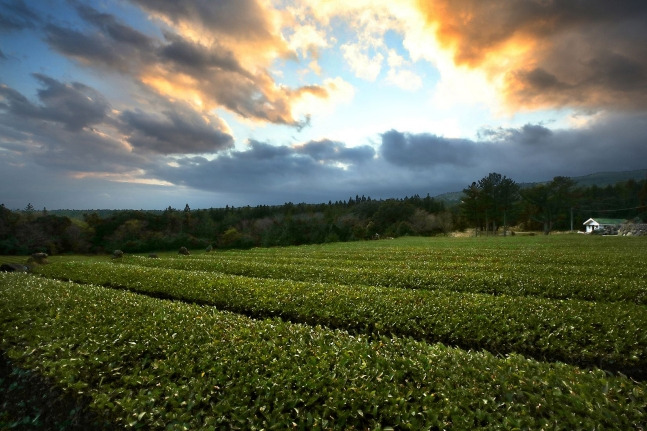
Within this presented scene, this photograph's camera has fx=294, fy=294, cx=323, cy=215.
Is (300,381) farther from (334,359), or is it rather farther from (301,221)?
(301,221)

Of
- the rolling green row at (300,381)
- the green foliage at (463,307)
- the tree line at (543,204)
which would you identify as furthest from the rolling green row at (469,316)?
the tree line at (543,204)

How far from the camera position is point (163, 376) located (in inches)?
186

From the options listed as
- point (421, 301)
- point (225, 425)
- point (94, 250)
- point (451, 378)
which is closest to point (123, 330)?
point (225, 425)

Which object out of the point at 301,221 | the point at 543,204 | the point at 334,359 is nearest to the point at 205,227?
the point at 301,221

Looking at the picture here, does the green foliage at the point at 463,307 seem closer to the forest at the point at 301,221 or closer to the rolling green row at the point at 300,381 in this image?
the rolling green row at the point at 300,381

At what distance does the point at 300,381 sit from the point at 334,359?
2.73 ft

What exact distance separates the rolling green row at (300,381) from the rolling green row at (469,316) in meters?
1.31

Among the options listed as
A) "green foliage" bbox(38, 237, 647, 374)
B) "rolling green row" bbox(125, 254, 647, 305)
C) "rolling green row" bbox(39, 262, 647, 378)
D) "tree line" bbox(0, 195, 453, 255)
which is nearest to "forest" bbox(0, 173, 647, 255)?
"tree line" bbox(0, 195, 453, 255)

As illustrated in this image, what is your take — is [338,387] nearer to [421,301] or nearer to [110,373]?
[110,373]

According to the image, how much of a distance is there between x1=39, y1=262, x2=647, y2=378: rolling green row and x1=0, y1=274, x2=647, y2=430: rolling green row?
1314 mm

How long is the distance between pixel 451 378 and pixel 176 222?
62871mm

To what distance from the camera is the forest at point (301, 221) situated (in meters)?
43.5

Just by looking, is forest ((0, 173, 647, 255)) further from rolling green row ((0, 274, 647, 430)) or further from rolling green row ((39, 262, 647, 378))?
rolling green row ((0, 274, 647, 430))

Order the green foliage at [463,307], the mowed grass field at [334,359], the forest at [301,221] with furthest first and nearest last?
1. the forest at [301,221]
2. the green foliage at [463,307]
3. the mowed grass field at [334,359]
